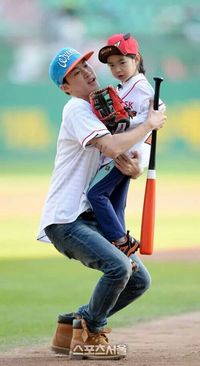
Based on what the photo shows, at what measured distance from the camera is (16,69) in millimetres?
31188

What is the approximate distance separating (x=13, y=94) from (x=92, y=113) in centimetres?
2645

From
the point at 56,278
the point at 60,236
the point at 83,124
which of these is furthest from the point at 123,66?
the point at 56,278

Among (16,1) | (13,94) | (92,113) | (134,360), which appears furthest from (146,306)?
(16,1)

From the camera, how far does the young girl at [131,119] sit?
499 cm

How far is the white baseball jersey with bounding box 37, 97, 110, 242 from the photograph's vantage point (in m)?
5.02

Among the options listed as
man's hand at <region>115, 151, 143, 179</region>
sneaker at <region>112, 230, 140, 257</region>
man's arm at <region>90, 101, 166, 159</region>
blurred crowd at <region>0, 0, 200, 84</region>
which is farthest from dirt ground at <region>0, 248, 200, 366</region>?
blurred crowd at <region>0, 0, 200, 84</region>

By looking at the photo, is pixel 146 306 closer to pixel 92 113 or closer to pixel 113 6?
pixel 92 113

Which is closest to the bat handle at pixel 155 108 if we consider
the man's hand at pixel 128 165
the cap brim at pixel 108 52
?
the man's hand at pixel 128 165

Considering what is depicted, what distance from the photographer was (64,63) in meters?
5.04

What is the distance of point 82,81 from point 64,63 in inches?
5.4

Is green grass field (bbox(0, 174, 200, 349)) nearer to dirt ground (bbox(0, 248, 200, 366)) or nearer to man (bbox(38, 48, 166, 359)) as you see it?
dirt ground (bbox(0, 248, 200, 366))

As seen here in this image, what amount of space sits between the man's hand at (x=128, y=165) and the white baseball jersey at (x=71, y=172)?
0.48ft

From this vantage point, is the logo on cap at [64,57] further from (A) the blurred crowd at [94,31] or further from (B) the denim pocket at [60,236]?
(A) the blurred crowd at [94,31]

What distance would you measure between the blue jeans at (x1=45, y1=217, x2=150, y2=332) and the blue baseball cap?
0.76 m
